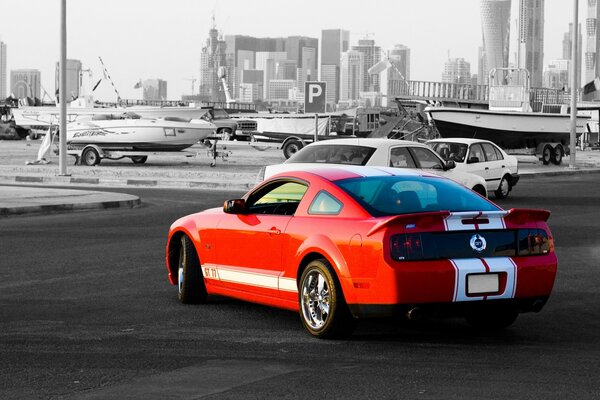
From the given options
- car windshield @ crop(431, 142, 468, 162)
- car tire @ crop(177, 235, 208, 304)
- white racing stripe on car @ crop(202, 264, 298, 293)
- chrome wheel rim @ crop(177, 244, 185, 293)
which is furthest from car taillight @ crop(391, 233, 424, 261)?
car windshield @ crop(431, 142, 468, 162)

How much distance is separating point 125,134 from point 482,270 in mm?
35511

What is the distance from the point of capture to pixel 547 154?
160ft

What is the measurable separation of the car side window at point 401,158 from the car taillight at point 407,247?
12.4m

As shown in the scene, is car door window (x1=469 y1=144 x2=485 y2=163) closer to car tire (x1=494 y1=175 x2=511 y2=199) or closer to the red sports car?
car tire (x1=494 y1=175 x2=511 y2=199)

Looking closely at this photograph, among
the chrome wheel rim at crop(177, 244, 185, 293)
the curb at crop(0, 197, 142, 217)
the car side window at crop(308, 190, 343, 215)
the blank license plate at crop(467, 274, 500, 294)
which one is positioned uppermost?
the car side window at crop(308, 190, 343, 215)

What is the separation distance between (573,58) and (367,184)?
38.9m

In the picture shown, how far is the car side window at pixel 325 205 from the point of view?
9633 millimetres

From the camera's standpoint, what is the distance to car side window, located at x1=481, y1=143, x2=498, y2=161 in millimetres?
28594

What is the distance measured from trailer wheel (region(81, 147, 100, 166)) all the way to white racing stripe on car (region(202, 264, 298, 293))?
105 feet

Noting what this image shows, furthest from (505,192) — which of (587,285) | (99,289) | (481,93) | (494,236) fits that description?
(481,93)

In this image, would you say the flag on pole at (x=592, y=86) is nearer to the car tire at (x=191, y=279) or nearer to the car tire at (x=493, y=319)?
the car tire at (x=191, y=279)

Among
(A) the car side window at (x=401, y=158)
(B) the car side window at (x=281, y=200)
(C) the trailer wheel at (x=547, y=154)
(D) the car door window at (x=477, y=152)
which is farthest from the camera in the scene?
(C) the trailer wheel at (x=547, y=154)

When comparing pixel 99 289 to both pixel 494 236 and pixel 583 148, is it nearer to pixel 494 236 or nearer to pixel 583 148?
pixel 494 236

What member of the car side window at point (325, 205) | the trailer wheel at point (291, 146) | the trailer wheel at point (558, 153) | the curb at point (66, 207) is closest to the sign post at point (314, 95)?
the curb at point (66, 207)
